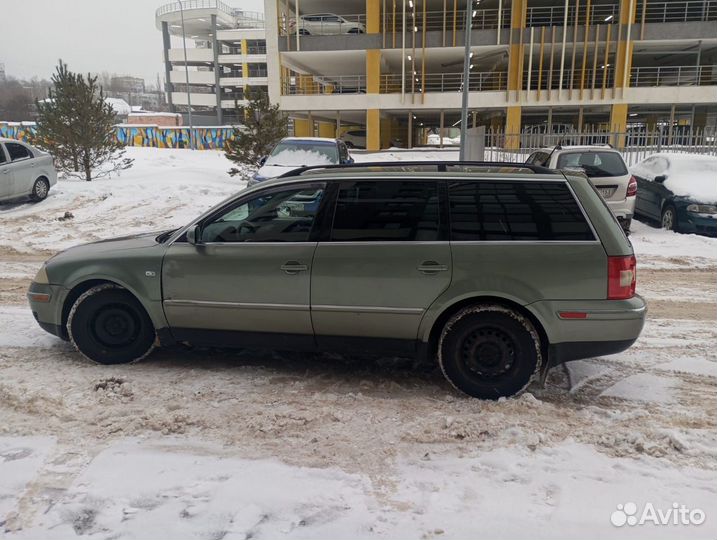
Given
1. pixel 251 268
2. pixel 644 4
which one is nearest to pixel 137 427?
pixel 251 268

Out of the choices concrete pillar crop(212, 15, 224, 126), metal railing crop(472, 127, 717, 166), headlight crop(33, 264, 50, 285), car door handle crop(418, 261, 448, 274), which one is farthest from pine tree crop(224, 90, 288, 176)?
concrete pillar crop(212, 15, 224, 126)

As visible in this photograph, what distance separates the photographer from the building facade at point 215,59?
70.6 m

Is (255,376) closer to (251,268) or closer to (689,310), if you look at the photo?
(251,268)

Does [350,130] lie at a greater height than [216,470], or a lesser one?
greater

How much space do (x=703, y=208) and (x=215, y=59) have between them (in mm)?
67879

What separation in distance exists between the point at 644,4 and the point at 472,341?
34.9 meters

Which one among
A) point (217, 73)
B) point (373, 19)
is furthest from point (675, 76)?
point (217, 73)

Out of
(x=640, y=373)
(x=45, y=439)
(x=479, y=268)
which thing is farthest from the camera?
(x=640, y=373)

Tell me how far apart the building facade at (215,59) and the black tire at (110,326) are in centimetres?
6890

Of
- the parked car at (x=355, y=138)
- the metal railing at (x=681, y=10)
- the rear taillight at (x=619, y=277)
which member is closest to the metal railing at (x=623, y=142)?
the rear taillight at (x=619, y=277)

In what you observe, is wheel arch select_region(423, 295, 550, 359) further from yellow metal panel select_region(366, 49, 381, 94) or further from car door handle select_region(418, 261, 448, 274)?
yellow metal panel select_region(366, 49, 381, 94)

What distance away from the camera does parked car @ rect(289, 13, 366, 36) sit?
113 ft

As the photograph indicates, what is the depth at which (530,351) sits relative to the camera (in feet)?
13.2

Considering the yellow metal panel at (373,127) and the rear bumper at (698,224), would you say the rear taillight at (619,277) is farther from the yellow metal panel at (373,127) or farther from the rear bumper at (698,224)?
the yellow metal panel at (373,127)
